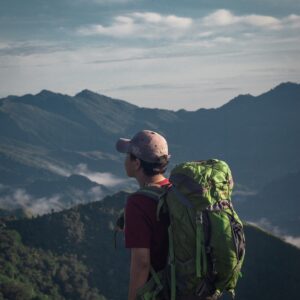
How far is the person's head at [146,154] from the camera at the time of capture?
8234 mm

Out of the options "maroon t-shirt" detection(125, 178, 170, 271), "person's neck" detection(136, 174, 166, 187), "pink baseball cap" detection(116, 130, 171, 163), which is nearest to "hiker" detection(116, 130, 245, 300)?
"maroon t-shirt" detection(125, 178, 170, 271)

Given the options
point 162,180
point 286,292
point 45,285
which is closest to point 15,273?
point 45,285

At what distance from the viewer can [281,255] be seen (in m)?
193

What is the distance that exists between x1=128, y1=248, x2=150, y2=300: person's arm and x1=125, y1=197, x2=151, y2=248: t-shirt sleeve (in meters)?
0.11

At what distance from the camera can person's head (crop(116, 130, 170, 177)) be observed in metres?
8.23

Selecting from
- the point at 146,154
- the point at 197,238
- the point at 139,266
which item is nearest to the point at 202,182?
the point at 197,238

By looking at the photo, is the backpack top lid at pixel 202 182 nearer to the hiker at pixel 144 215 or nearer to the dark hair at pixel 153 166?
the dark hair at pixel 153 166

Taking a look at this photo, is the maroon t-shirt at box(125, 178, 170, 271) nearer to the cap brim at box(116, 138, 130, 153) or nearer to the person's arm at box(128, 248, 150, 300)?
the person's arm at box(128, 248, 150, 300)

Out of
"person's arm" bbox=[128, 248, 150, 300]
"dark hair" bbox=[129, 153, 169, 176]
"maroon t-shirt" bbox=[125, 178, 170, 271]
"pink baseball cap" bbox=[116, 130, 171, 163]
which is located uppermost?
"pink baseball cap" bbox=[116, 130, 171, 163]

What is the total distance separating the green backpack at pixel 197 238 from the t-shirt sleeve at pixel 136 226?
0.91ft

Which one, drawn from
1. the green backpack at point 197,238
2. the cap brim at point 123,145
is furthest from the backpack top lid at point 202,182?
the cap brim at point 123,145

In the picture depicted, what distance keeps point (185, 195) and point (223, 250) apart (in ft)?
3.63

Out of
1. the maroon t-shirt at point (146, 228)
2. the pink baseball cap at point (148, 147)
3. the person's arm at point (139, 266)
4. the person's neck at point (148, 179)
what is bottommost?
the person's arm at point (139, 266)

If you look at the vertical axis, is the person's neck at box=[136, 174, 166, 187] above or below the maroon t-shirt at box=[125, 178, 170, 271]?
above
